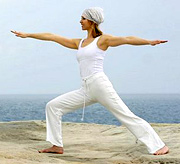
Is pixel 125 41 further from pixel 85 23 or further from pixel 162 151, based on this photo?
pixel 162 151

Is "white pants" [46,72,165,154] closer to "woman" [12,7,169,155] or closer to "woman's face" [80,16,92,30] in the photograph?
"woman" [12,7,169,155]

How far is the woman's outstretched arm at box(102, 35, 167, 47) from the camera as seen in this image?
5285 millimetres

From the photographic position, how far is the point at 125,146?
6586 mm

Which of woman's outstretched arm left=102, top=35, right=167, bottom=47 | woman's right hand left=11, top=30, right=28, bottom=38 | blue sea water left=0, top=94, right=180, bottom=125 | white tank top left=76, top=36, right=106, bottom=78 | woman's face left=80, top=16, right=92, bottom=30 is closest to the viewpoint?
woman's outstretched arm left=102, top=35, right=167, bottom=47

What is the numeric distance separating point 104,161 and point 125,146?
1.18 metres

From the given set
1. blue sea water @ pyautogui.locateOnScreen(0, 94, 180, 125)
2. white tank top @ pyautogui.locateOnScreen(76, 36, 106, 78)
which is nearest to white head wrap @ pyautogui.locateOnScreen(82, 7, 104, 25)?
white tank top @ pyautogui.locateOnScreen(76, 36, 106, 78)

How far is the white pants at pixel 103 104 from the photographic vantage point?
5527 mm

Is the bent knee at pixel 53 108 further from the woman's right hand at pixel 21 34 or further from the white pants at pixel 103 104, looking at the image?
the woman's right hand at pixel 21 34

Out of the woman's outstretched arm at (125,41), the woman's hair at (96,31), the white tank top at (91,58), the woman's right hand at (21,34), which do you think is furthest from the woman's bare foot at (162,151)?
the woman's right hand at (21,34)

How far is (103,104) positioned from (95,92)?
0.20 meters

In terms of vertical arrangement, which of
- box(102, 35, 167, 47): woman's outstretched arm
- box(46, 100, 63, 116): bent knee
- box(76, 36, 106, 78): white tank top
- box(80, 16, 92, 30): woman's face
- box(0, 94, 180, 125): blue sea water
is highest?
box(80, 16, 92, 30): woman's face

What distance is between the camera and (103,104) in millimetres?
5625

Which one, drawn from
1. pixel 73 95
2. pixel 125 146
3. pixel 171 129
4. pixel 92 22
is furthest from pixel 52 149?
pixel 171 129

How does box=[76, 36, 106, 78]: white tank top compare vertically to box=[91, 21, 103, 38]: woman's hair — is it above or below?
below
